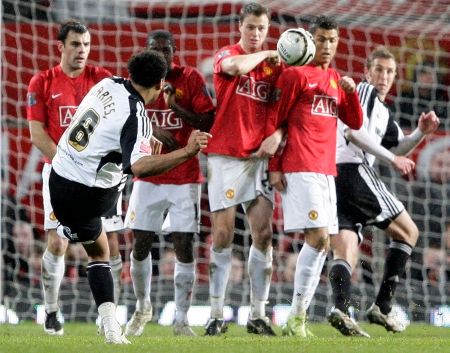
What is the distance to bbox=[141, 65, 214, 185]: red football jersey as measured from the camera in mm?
8727

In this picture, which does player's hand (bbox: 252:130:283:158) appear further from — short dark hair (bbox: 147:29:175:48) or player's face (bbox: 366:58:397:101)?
player's face (bbox: 366:58:397:101)

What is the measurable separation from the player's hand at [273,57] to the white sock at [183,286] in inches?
62.5

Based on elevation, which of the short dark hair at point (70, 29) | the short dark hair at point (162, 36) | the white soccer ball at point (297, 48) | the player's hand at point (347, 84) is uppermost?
the short dark hair at point (70, 29)

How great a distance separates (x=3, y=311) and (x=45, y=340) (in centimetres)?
331

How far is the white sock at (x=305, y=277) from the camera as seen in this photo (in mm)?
8359

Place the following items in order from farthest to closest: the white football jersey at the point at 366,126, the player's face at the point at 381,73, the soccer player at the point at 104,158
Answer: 1. the player's face at the point at 381,73
2. the white football jersey at the point at 366,126
3. the soccer player at the point at 104,158

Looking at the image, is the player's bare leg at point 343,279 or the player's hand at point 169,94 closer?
the player's bare leg at point 343,279

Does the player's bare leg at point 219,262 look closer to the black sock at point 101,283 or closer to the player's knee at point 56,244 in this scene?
the player's knee at point 56,244

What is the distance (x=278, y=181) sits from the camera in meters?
8.46

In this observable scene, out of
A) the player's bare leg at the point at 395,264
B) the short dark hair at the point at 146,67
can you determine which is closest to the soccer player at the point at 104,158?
the short dark hair at the point at 146,67

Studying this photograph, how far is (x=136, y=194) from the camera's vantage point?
9000mm

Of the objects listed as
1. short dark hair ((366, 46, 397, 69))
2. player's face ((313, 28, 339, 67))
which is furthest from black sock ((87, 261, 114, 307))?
short dark hair ((366, 46, 397, 69))

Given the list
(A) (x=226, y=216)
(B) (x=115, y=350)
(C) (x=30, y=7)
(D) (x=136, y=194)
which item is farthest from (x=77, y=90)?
(C) (x=30, y=7)

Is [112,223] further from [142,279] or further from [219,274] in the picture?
[219,274]
